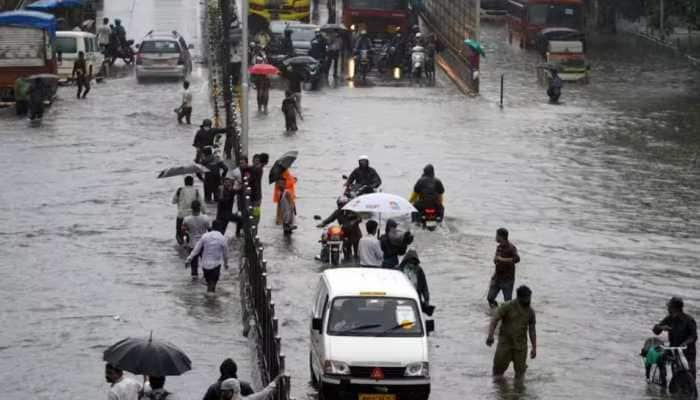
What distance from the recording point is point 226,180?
28.1 metres

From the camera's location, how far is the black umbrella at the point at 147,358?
15.8 m

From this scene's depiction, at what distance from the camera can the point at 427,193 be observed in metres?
29.6

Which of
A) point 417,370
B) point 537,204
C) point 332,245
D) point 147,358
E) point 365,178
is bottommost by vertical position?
point 537,204

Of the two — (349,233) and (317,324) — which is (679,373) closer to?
(317,324)

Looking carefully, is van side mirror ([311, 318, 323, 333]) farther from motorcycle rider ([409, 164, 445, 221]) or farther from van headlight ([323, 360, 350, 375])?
motorcycle rider ([409, 164, 445, 221])

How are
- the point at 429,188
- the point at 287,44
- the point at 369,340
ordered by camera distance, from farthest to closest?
the point at 287,44 → the point at 429,188 → the point at 369,340

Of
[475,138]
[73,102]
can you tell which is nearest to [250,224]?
[475,138]

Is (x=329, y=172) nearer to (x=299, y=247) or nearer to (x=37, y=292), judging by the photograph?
(x=299, y=247)

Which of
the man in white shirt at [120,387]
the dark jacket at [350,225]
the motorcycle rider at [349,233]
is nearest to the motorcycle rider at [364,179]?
the motorcycle rider at [349,233]

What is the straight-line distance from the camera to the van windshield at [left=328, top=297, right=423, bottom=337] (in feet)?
62.8

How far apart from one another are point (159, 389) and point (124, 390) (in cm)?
54

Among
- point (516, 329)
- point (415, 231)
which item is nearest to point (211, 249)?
point (516, 329)

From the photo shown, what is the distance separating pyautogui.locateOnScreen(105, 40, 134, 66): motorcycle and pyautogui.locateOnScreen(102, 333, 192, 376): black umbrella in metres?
38.1

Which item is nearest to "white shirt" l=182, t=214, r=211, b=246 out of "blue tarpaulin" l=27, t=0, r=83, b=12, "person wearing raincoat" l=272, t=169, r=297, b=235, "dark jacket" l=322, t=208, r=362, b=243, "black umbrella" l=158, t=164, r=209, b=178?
"dark jacket" l=322, t=208, r=362, b=243
